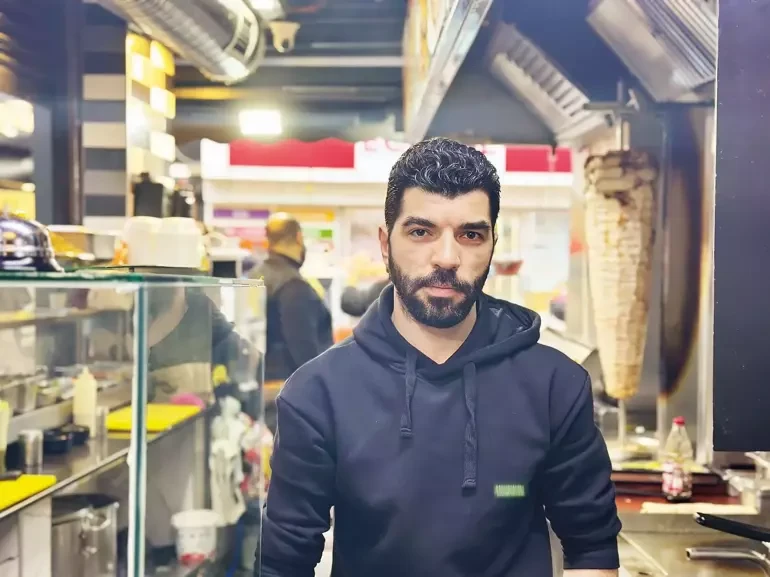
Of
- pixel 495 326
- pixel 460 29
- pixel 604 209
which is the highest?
pixel 460 29

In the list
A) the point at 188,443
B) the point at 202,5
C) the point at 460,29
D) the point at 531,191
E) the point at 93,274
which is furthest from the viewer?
the point at 531,191

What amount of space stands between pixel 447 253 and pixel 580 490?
1.75ft

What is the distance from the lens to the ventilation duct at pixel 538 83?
2.26 metres

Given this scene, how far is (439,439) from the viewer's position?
1497mm

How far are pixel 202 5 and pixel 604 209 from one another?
128 cm

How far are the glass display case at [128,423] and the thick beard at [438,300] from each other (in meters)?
0.35

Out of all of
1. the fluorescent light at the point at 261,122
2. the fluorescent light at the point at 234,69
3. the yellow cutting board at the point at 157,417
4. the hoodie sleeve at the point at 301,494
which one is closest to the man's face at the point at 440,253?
the hoodie sleeve at the point at 301,494

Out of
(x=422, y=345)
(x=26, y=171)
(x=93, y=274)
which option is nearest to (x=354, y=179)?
(x=422, y=345)

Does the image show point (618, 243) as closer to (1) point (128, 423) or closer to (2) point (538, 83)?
(2) point (538, 83)

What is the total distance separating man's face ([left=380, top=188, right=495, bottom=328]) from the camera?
1500 mm

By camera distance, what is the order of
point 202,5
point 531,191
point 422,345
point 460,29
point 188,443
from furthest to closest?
point 531,191 → point 202,5 → point 460,29 → point 422,345 → point 188,443

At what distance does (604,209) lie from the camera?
2.27 meters

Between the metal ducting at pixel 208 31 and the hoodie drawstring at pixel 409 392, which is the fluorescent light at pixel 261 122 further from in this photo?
the hoodie drawstring at pixel 409 392

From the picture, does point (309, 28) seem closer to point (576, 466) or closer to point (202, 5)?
point (202, 5)
